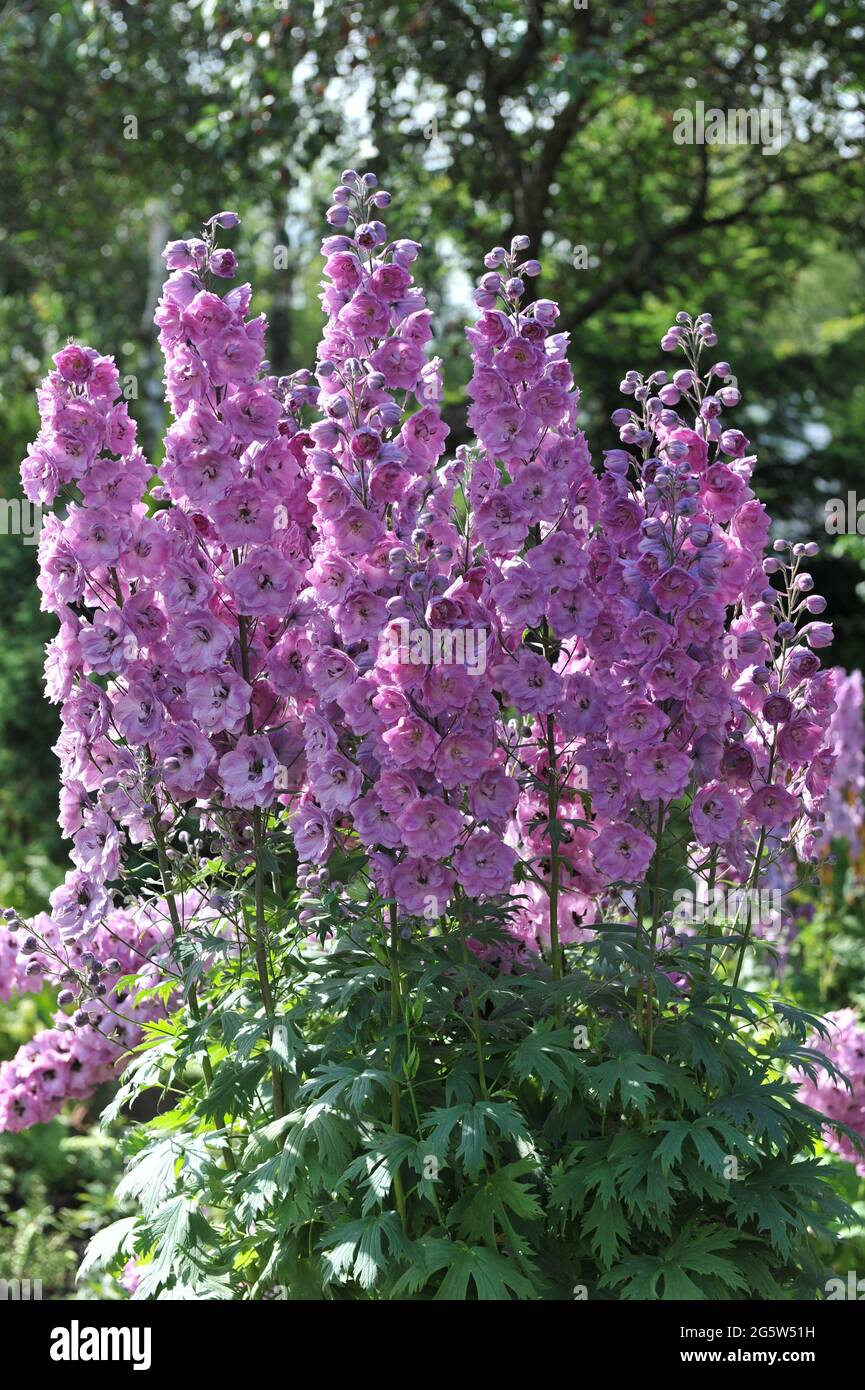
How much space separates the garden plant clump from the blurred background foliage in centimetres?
278

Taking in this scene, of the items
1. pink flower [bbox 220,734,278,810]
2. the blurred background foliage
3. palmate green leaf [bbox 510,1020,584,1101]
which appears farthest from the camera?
the blurred background foliage

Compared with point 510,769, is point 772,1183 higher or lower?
lower

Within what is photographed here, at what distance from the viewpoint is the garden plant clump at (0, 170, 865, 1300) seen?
10.4 ft

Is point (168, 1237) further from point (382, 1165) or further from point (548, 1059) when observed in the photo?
point (548, 1059)

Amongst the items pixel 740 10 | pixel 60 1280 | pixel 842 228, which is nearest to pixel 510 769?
pixel 60 1280

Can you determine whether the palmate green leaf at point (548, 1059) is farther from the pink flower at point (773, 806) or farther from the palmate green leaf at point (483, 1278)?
the pink flower at point (773, 806)

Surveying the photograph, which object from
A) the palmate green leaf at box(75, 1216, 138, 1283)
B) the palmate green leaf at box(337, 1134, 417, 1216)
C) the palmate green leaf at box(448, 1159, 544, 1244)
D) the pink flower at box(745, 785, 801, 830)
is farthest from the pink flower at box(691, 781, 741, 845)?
the palmate green leaf at box(75, 1216, 138, 1283)

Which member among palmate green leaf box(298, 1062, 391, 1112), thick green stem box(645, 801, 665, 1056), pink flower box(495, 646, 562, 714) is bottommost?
palmate green leaf box(298, 1062, 391, 1112)

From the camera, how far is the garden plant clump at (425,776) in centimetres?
316

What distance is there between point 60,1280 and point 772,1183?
10.3ft

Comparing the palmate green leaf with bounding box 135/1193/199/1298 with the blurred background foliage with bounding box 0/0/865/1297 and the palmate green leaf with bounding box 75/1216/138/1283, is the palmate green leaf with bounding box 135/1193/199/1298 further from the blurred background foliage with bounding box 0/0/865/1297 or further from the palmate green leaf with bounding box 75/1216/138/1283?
→ the blurred background foliage with bounding box 0/0/865/1297

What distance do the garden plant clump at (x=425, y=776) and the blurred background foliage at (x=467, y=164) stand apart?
2775 mm

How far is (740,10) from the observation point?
9.16 m
